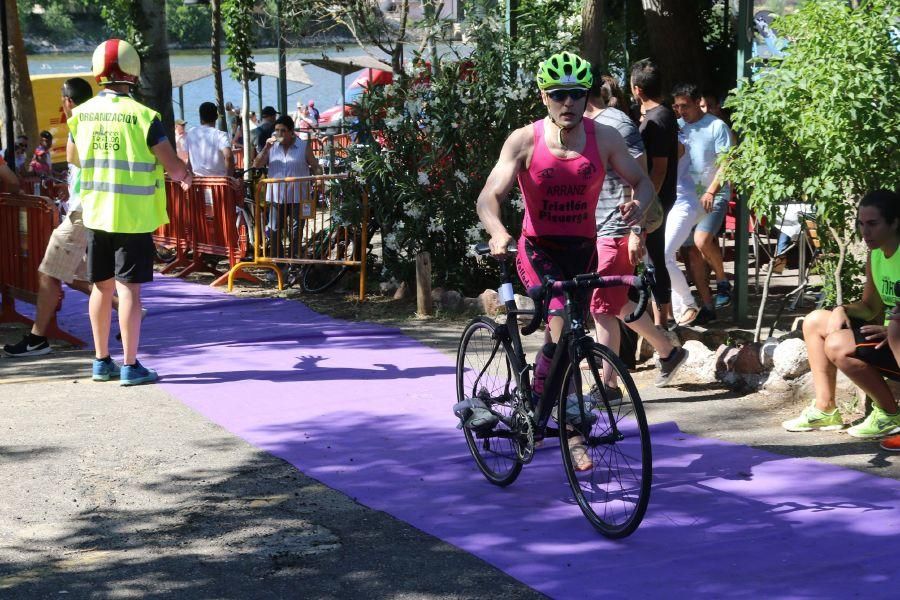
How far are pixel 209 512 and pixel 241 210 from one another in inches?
289

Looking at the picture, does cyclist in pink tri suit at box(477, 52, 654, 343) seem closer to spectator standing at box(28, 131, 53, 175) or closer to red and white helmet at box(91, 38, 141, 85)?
red and white helmet at box(91, 38, 141, 85)

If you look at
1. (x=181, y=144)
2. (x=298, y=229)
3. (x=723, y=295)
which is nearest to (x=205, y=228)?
(x=298, y=229)

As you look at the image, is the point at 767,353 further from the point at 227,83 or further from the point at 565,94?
the point at 227,83

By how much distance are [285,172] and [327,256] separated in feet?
6.58

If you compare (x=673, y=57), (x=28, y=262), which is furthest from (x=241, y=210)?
(x=673, y=57)

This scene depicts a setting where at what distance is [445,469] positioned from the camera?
5918mm

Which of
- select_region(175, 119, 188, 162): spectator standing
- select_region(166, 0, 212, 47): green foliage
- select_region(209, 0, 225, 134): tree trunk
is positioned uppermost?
select_region(166, 0, 212, 47): green foliage

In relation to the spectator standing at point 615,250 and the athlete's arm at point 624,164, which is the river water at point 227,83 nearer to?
the spectator standing at point 615,250

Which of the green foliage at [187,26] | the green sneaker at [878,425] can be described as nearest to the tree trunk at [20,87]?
the green sneaker at [878,425]

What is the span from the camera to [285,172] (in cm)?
1309

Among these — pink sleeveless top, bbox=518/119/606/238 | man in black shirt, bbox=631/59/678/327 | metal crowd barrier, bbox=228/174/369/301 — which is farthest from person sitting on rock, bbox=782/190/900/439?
metal crowd barrier, bbox=228/174/369/301

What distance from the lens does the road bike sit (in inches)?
187

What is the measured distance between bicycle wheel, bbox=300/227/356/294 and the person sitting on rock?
573 cm

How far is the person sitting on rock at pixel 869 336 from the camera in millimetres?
5848
